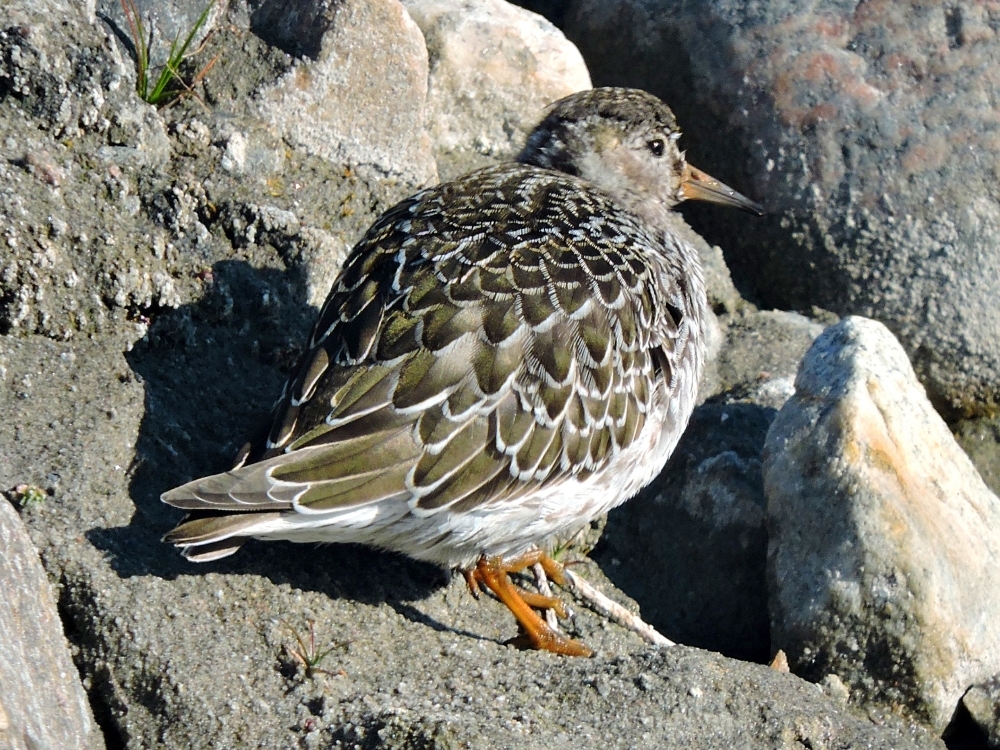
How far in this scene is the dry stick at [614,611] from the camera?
4.70 metres

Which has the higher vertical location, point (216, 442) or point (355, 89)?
point (355, 89)

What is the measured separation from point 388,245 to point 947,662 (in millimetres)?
2652

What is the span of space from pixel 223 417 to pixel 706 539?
83.3 inches

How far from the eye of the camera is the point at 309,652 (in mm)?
3824

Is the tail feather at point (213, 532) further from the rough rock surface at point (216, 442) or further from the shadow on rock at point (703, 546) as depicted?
the shadow on rock at point (703, 546)

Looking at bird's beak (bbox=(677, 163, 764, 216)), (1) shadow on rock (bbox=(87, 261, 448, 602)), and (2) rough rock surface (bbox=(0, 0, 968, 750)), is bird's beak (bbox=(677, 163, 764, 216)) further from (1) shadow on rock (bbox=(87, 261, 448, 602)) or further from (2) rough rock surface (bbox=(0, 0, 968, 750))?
(1) shadow on rock (bbox=(87, 261, 448, 602))

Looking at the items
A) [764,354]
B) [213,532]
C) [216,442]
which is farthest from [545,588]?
[764,354]

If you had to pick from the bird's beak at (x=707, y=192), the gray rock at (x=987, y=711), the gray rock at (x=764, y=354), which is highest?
the bird's beak at (x=707, y=192)

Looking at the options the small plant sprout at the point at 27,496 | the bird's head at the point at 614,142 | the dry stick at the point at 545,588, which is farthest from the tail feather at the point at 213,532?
the bird's head at the point at 614,142

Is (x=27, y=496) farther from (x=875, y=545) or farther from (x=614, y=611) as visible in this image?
(x=875, y=545)

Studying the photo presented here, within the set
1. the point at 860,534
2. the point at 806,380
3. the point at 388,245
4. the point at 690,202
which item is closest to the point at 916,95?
the point at 690,202

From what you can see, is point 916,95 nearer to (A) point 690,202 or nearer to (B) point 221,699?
(A) point 690,202

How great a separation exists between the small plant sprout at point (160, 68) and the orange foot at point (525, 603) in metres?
2.54

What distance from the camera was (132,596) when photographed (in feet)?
12.1
